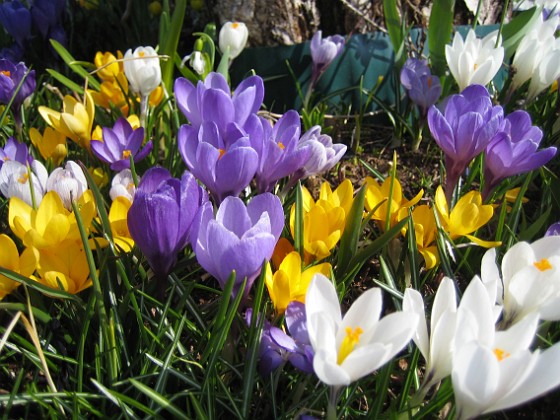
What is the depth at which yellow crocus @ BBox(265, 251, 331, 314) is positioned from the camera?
0.81 m

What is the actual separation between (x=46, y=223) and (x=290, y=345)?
1.39ft

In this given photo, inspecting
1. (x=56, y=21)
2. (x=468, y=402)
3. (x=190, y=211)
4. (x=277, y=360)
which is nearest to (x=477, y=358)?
(x=468, y=402)

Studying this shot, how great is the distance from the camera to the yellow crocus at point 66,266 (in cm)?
84

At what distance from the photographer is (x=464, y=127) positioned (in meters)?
1.06

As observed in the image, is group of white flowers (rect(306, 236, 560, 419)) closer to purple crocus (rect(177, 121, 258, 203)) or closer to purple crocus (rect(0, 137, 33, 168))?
purple crocus (rect(177, 121, 258, 203))

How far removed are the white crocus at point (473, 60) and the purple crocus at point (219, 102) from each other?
23.8 inches

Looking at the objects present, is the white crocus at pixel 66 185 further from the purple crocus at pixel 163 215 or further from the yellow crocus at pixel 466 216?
the yellow crocus at pixel 466 216

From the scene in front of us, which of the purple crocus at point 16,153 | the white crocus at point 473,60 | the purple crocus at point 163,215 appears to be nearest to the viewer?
the purple crocus at point 163,215

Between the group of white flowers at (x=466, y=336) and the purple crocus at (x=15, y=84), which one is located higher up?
the group of white flowers at (x=466, y=336)

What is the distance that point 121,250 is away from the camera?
96cm

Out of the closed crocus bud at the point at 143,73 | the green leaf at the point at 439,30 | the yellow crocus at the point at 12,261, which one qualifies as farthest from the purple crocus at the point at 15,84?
the green leaf at the point at 439,30

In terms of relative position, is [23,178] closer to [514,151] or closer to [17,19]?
[514,151]

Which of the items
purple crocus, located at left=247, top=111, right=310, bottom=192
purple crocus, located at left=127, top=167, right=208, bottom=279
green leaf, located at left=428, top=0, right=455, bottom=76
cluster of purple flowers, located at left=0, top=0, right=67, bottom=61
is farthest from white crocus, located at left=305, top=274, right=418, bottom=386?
cluster of purple flowers, located at left=0, top=0, right=67, bottom=61

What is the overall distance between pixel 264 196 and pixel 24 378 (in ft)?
1.60
